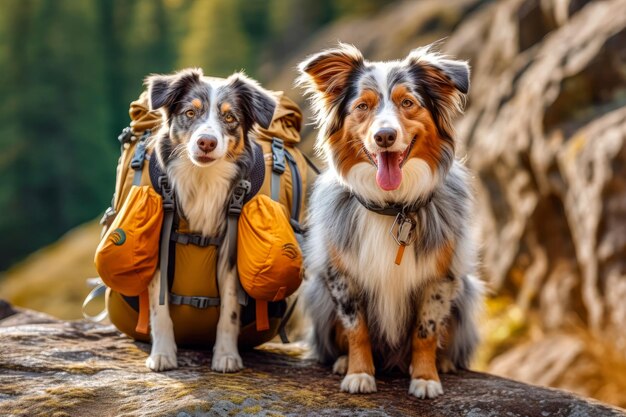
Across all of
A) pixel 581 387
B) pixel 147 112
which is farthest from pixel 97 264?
pixel 581 387

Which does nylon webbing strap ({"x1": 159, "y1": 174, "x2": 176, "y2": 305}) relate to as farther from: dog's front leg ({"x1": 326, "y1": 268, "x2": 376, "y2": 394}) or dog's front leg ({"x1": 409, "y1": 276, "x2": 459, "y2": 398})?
dog's front leg ({"x1": 409, "y1": 276, "x2": 459, "y2": 398})

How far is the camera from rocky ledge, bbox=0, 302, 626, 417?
337 cm

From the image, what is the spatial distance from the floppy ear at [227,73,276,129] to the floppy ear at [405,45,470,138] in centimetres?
84

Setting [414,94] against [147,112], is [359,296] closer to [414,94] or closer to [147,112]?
[414,94]

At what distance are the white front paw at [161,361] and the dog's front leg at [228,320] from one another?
23cm

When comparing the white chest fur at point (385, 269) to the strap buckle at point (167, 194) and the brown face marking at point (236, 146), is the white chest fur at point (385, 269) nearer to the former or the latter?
the brown face marking at point (236, 146)

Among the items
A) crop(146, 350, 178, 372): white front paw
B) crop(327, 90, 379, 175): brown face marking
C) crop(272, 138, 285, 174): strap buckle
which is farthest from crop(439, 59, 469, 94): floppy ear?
crop(146, 350, 178, 372): white front paw

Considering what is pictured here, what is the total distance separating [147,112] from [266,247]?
1.24 metres

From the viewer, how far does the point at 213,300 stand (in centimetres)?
414

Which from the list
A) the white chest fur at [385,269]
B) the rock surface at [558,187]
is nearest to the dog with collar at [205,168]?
the white chest fur at [385,269]

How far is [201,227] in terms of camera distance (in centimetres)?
405

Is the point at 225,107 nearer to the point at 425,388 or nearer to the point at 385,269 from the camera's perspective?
the point at 385,269

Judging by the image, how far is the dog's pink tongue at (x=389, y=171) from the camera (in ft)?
12.2

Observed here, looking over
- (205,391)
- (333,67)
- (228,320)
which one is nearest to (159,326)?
(228,320)
